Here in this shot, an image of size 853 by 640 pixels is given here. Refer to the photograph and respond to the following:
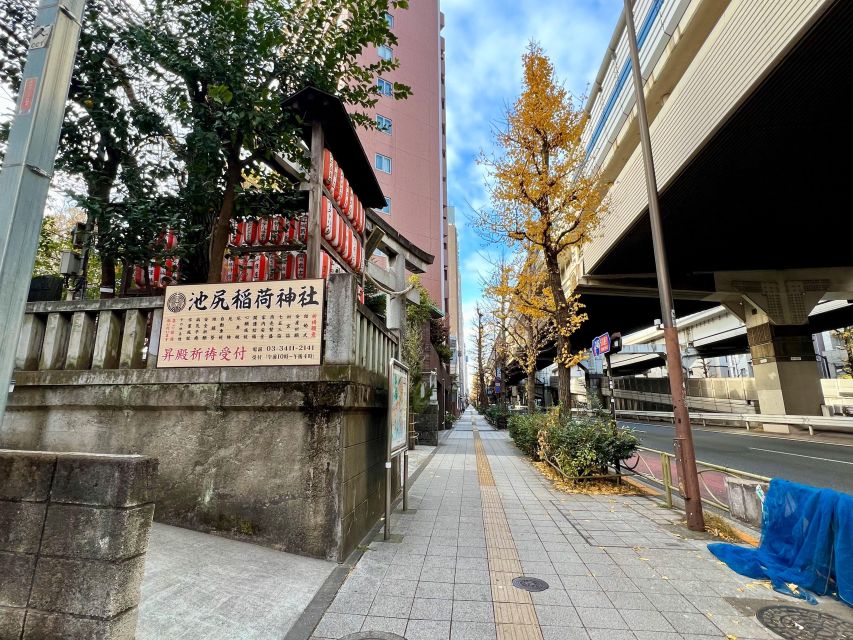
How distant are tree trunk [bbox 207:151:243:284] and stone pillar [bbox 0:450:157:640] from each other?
5273mm

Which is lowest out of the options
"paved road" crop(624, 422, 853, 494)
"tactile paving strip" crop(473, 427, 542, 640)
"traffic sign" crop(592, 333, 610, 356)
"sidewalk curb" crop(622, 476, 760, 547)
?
"tactile paving strip" crop(473, 427, 542, 640)

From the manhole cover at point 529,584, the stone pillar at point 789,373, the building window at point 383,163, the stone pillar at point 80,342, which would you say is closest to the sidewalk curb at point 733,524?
the manhole cover at point 529,584

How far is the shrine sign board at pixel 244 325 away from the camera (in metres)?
5.30

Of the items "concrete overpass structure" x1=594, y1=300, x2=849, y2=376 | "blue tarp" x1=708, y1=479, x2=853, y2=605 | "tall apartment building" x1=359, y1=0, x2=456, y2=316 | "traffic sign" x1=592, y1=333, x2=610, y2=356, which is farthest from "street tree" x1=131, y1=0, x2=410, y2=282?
"concrete overpass structure" x1=594, y1=300, x2=849, y2=376

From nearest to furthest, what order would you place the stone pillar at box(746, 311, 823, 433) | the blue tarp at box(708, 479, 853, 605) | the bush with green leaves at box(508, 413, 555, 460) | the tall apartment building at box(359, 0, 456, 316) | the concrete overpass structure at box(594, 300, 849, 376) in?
the blue tarp at box(708, 479, 853, 605) < the bush with green leaves at box(508, 413, 555, 460) < the stone pillar at box(746, 311, 823, 433) < the concrete overpass structure at box(594, 300, 849, 376) < the tall apartment building at box(359, 0, 456, 316)

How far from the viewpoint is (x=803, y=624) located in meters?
3.61

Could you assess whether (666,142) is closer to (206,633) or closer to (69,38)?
(69,38)

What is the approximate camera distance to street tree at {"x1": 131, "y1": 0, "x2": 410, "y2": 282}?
7152mm

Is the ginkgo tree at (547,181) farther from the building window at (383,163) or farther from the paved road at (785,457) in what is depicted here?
the building window at (383,163)

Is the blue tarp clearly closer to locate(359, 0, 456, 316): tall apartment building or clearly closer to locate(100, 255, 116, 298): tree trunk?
locate(100, 255, 116, 298): tree trunk

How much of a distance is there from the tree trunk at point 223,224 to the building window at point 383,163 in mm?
25447

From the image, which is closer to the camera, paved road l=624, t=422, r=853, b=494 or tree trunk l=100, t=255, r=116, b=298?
tree trunk l=100, t=255, r=116, b=298

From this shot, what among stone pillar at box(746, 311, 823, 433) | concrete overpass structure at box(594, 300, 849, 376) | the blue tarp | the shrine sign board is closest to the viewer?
the blue tarp

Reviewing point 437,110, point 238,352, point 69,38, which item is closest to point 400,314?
point 238,352
